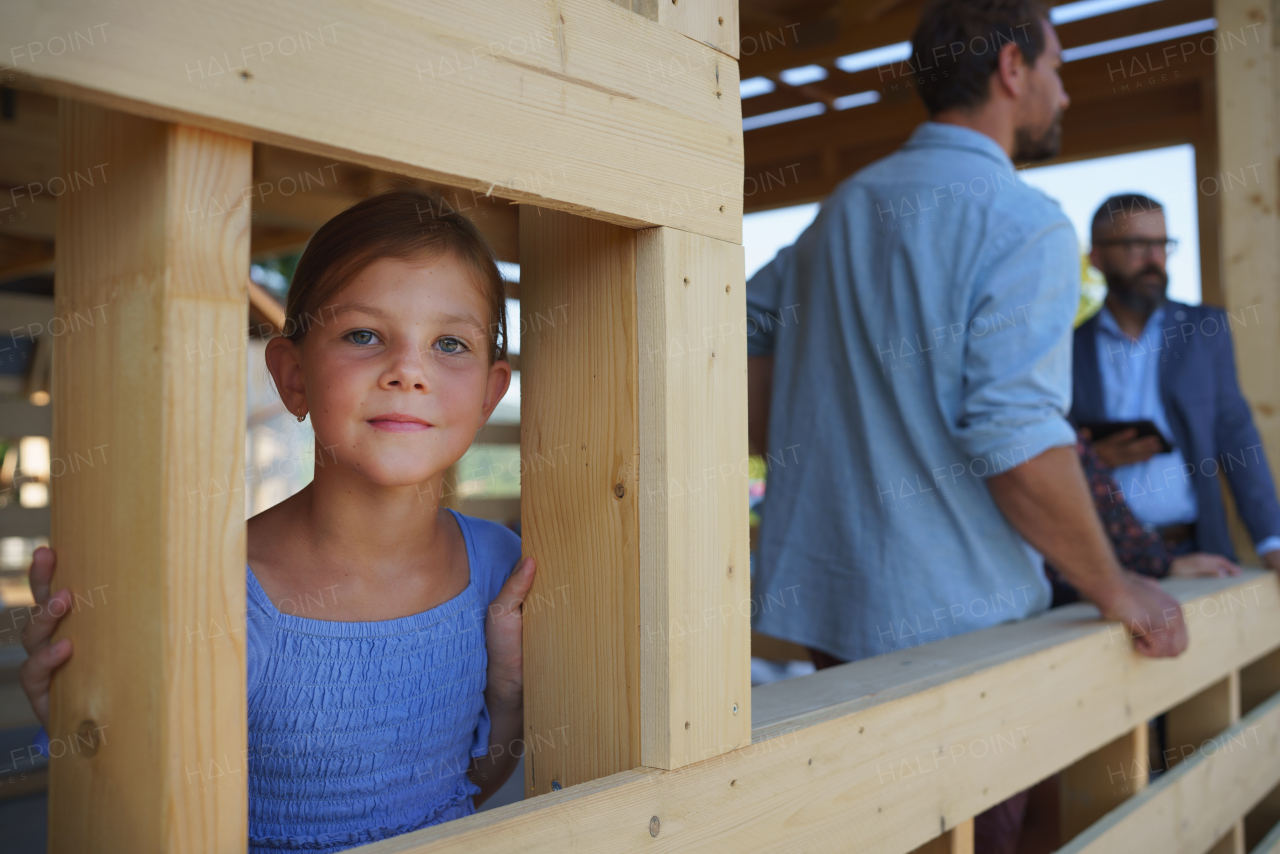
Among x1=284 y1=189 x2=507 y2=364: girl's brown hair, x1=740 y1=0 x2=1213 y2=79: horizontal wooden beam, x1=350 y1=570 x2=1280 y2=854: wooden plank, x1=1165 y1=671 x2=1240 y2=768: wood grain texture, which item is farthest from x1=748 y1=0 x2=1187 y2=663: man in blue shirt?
x1=740 y1=0 x2=1213 y2=79: horizontal wooden beam

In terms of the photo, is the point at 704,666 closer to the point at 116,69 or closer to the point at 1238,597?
the point at 116,69

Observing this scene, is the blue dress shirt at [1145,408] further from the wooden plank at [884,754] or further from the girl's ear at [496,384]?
the girl's ear at [496,384]

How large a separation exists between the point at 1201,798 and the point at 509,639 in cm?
177

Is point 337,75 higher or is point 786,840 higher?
point 337,75

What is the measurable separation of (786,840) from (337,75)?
909 millimetres

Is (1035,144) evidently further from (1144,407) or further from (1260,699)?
(1260,699)

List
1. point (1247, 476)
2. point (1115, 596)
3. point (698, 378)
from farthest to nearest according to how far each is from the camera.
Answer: point (1247, 476) → point (1115, 596) → point (698, 378)

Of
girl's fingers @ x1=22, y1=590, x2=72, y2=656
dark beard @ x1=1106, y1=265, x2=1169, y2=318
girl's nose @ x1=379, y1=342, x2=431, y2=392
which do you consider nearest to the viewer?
girl's fingers @ x1=22, y1=590, x2=72, y2=656

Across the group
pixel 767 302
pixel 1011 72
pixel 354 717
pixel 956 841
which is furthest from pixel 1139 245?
pixel 354 717

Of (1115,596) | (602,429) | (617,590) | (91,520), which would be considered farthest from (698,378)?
(1115,596)

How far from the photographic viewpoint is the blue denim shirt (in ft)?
5.61

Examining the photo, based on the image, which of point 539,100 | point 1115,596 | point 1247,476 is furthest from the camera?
point 1247,476

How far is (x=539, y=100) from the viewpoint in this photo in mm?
811

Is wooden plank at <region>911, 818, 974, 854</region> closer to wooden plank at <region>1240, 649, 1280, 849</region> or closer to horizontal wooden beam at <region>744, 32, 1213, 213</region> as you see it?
wooden plank at <region>1240, 649, 1280, 849</region>
